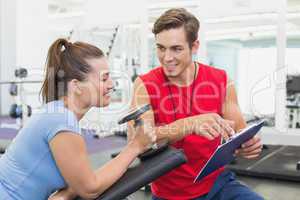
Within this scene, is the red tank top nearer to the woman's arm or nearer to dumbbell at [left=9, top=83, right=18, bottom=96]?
the woman's arm

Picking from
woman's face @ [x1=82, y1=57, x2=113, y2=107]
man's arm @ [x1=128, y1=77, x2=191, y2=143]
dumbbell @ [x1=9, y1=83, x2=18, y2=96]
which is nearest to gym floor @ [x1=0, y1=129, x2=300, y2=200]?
man's arm @ [x1=128, y1=77, x2=191, y2=143]

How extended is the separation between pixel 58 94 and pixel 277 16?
438 centimetres

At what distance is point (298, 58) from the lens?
19.6 ft

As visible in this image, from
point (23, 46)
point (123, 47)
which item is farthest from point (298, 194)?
point (23, 46)

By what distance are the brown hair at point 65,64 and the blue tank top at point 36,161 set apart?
0.12 metres

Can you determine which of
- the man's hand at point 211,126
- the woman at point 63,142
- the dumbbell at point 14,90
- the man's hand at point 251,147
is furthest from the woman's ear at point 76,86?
the dumbbell at point 14,90

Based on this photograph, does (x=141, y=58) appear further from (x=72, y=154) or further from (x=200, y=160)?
(x=72, y=154)

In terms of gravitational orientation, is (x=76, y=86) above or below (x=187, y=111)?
above

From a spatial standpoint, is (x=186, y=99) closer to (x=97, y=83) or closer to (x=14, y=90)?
(x=97, y=83)

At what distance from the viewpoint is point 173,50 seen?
5.40 ft

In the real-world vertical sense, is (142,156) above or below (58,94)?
below

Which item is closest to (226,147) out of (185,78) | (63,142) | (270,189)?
(185,78)

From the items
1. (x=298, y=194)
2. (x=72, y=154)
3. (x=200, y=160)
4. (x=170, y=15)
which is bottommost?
(x=298, y=194)

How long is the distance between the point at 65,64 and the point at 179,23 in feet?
1.91
